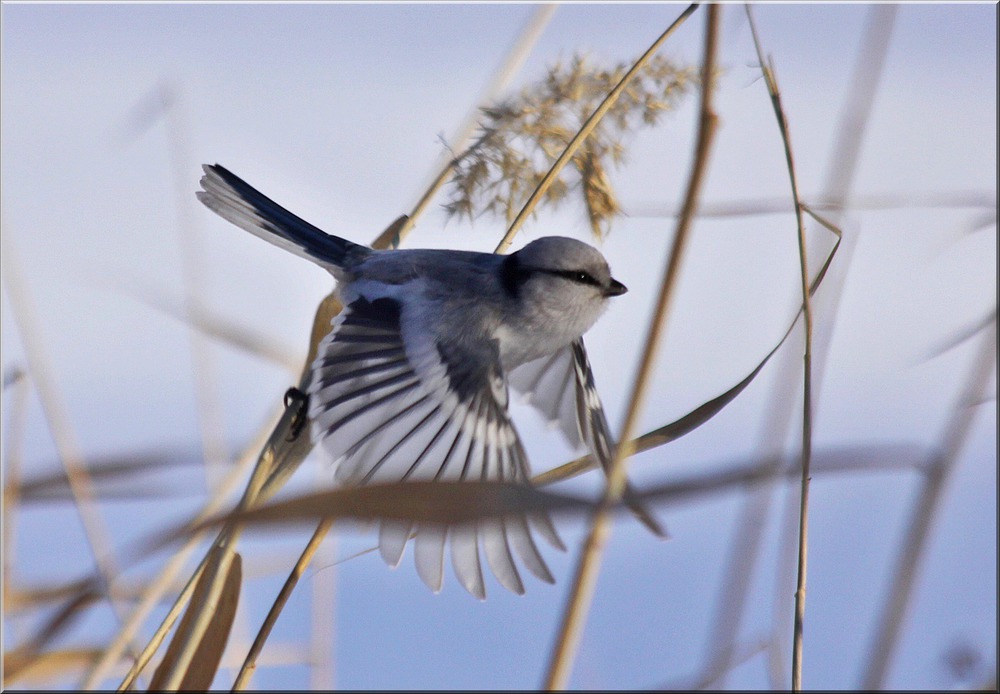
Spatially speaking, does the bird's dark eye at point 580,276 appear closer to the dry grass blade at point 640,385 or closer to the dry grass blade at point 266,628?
the dry grass blade at point 266,628

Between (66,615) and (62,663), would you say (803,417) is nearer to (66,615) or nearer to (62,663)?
(66,615)

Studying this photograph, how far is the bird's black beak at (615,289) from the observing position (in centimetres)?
122

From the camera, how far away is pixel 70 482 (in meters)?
0.69

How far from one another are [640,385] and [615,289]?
0.70 metres

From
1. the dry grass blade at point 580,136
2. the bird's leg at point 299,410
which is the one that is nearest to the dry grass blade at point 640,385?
the dry grass blade at point 580,136

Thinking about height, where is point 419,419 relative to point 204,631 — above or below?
above

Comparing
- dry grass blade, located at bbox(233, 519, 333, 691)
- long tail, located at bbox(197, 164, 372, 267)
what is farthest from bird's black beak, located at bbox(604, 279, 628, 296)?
dry grass blade, located at bbox(233, 519, 333, 691)

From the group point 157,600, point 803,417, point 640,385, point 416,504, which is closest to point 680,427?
point 803,417

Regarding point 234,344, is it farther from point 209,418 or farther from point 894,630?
point 894,630

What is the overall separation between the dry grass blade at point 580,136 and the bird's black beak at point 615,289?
0.56 ft

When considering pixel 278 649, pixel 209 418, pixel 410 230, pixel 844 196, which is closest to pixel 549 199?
pixel 410 230

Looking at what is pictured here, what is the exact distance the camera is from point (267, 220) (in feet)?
4.16

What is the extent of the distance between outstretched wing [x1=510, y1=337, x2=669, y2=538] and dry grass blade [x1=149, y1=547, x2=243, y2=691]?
54cm

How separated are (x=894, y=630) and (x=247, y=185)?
1007mm
